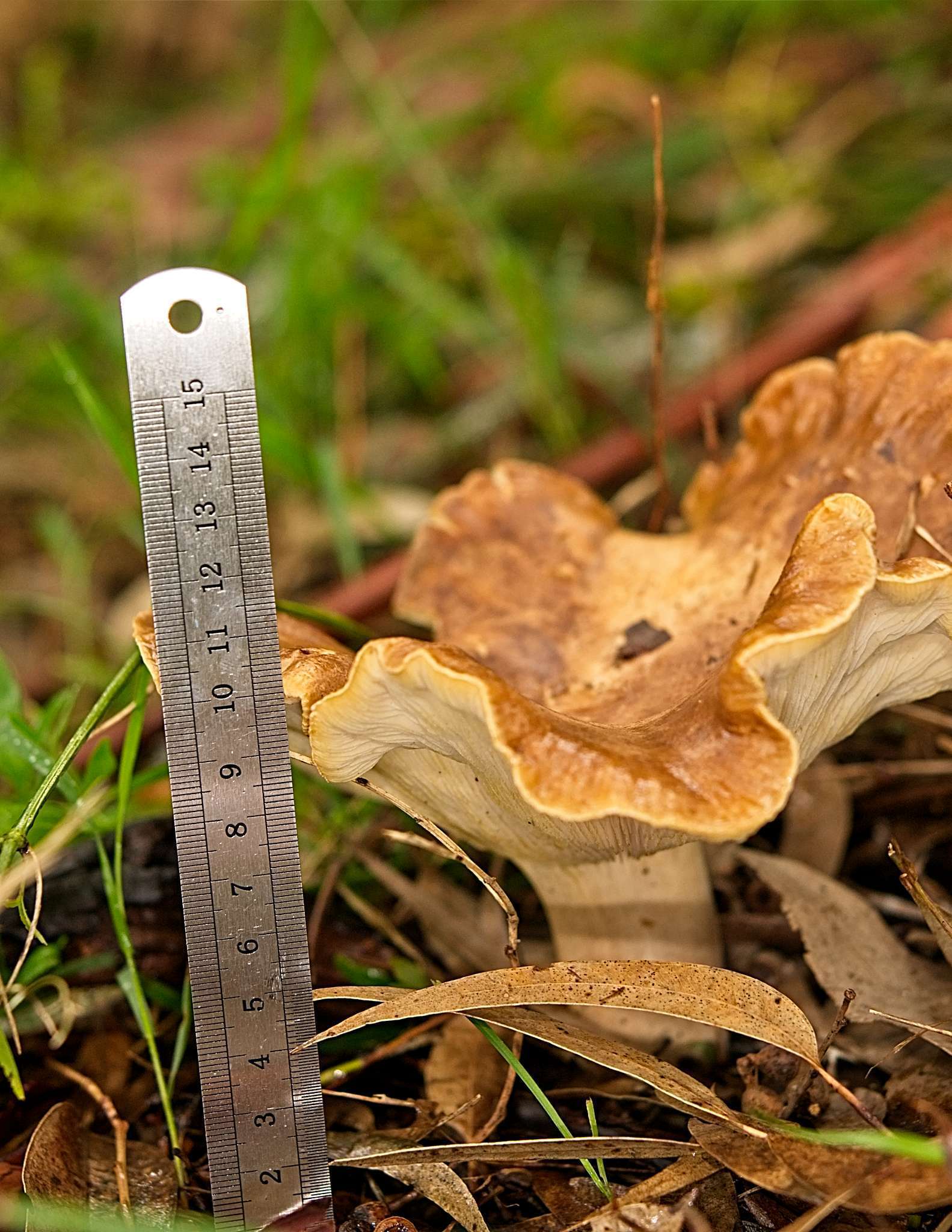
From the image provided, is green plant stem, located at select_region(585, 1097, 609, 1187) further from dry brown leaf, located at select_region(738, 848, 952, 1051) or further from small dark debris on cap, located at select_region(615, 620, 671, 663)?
small dark debris on cap, located at select_region(615, 620, 671, 663)

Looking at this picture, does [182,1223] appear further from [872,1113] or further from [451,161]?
[451,161]

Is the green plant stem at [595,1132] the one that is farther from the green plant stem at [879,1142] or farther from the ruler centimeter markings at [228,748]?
the ruler centimeter markings at [228,748]

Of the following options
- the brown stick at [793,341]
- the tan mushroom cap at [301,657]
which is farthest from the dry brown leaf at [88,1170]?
the brown stick at [793,341]

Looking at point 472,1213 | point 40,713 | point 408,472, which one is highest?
point 408,472

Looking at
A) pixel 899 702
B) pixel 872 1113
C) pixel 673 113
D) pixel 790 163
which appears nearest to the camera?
pixel 872 1113

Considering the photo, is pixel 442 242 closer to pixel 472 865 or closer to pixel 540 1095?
pixel 472 865

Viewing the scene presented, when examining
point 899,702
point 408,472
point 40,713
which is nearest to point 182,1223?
point 40,713

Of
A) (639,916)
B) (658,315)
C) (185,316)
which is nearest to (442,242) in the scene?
(185,316)
